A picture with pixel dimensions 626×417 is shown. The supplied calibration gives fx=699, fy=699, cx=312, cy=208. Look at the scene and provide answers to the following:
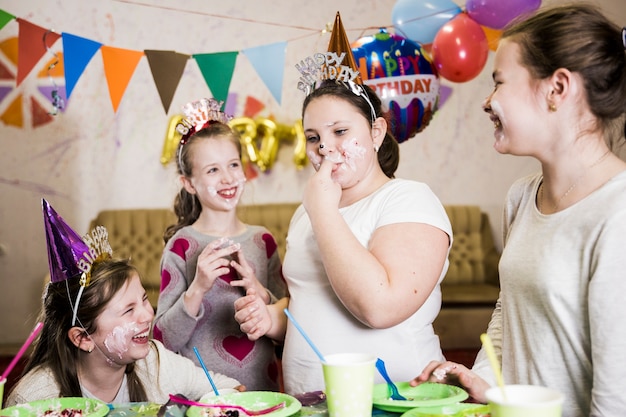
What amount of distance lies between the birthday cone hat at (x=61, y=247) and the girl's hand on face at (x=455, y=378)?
2.88 ft

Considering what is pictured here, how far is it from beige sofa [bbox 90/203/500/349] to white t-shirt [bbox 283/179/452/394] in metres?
3.39

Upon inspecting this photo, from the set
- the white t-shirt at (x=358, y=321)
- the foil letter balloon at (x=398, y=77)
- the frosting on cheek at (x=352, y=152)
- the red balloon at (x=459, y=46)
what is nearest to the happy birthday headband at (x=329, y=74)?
the frosting on cheek at (x=352, y=152)

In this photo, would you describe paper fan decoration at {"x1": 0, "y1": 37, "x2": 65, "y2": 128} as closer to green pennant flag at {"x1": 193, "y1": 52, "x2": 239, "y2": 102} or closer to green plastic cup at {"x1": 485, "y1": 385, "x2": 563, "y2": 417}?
green pennant flag at {"x1": 193, "y1": 52, "x2": 239, "y2": 102}

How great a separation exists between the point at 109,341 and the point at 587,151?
51.6 inches

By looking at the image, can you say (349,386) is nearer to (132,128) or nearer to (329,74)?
(329,74)

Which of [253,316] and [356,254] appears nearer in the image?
[356,254]

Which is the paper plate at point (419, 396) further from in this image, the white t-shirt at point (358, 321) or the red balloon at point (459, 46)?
the red balloon at point (459, 46)

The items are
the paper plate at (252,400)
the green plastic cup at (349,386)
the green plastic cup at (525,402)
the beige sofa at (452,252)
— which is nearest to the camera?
the green plastic cup at (525,402)

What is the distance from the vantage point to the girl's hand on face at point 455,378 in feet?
4.52

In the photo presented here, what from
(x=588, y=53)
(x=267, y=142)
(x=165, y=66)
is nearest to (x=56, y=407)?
(x=588, y=53)

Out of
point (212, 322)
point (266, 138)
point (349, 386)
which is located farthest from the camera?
point (266, 138)

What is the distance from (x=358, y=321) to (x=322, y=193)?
307 millimetres

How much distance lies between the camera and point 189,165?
2.45m

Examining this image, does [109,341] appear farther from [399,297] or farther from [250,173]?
[250,173]
